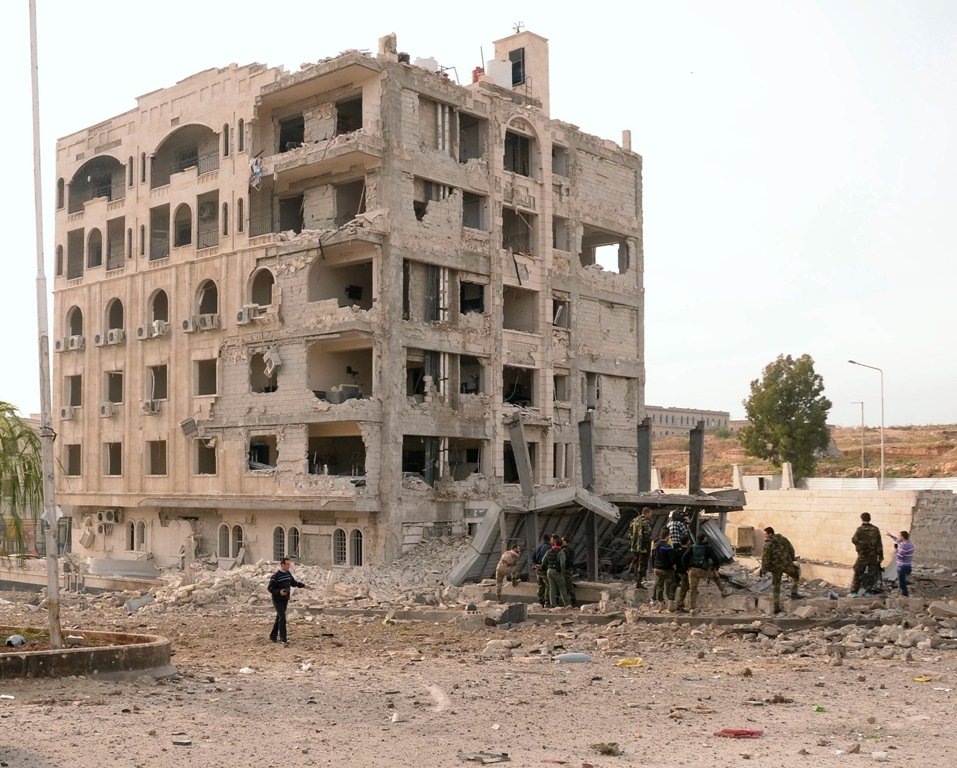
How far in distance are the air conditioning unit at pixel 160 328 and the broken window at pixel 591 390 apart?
14897 mm

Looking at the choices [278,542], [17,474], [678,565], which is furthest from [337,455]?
[17,474]

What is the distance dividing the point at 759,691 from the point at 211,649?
9.82m

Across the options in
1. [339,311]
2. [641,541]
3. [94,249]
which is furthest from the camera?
[94,249]

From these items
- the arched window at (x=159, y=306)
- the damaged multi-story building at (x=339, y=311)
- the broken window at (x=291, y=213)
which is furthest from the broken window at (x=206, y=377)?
the broken window at (x=291, y=213)

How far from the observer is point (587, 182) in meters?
42.2

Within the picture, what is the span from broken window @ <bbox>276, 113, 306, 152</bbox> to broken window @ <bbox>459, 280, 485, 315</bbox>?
288 inches

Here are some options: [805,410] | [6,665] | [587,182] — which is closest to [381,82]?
[587,182]

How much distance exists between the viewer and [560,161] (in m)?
41.5

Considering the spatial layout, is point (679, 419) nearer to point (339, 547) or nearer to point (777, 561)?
point (339, 547)

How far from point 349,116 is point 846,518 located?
21845mm

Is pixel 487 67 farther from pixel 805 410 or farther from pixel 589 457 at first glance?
pixel 805 410

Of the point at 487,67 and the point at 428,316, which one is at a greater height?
the point at 487,67

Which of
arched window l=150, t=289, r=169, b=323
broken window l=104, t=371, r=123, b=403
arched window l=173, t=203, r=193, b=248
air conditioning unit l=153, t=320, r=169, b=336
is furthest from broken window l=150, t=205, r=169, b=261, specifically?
broken window l=104, t=371, r=123, b=403

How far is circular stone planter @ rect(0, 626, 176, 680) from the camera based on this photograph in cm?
1410
